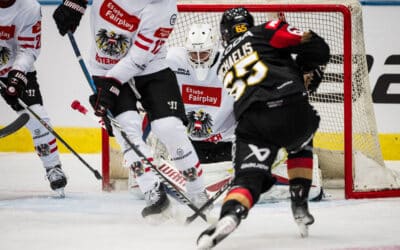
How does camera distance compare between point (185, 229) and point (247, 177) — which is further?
point (185, 229)

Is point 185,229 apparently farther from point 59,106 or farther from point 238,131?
point 59,106

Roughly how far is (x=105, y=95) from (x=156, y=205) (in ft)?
1.81

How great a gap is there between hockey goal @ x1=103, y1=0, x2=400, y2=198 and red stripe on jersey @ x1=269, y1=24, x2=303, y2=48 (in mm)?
1457

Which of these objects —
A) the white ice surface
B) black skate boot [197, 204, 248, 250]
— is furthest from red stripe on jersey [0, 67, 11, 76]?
black skate boot [197, 204, 248, 250]

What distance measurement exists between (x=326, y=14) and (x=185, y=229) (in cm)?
181

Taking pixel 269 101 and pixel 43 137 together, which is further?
pixel 43 137

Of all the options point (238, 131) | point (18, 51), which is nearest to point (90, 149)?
point (18, 51)

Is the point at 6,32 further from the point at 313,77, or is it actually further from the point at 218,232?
the point at 218,232


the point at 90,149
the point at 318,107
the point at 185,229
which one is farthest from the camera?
the point at 90,149

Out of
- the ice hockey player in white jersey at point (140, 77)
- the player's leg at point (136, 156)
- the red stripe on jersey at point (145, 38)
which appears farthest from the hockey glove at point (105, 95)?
the red stripe on jersey at point (145, 38)

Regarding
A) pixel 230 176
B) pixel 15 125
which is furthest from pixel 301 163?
pixel 15 125

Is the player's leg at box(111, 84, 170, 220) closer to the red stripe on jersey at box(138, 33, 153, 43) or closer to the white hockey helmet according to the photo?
the red stripe on jersey at box(138, 33, 153, 43)

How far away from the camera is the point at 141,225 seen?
15.3 ft

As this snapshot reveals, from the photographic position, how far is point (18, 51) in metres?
5.46
